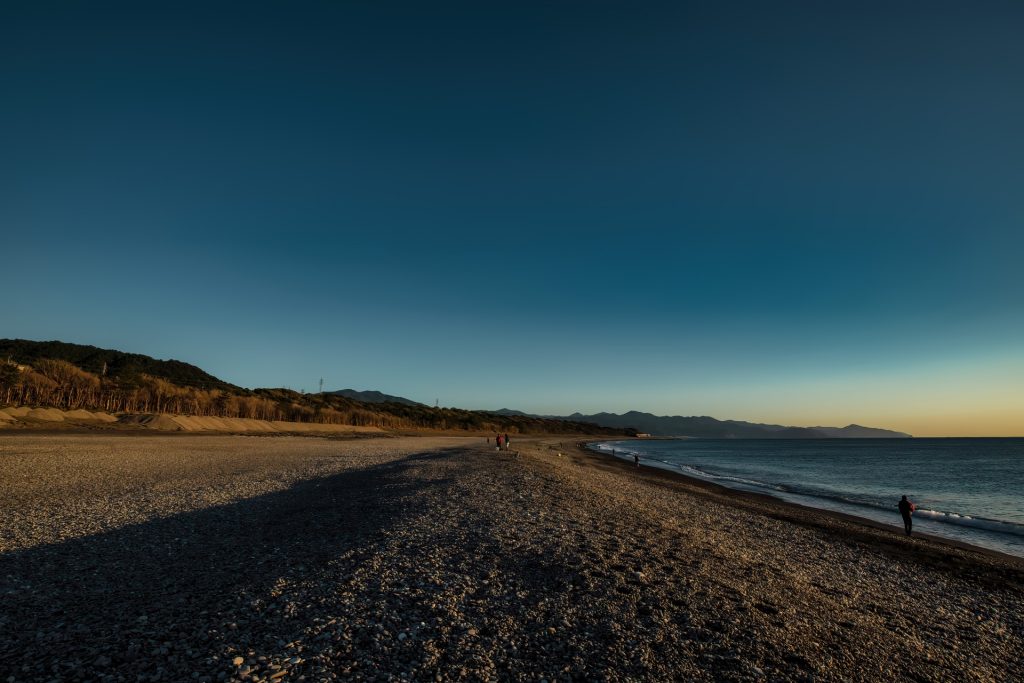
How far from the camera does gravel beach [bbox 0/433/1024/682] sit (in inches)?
287

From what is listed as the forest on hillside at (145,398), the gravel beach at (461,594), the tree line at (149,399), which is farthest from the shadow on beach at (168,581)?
the tree line at (149,399)

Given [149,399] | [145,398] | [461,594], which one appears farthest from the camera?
[149,399]

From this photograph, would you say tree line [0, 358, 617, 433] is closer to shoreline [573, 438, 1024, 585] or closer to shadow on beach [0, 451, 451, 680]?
shadow on beach [0, 451, 451, 680]

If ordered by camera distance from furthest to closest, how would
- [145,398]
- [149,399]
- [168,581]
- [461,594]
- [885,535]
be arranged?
[149,399], [145,398], [885,535], [168,581], [461,594]

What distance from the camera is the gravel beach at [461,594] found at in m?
7.28

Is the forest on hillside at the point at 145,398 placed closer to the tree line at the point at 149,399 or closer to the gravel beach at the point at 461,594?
the tree line at the point at 149,399

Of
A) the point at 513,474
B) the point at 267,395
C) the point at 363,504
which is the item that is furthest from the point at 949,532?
the point at 267,395

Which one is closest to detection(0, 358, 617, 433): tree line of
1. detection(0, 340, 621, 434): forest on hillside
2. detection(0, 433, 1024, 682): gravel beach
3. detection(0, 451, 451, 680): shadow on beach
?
detection(0, 340, 621, 434): forest on hillside

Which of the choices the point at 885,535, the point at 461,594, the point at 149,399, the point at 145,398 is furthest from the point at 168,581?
the point at 149,399

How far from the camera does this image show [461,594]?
9.66 metres

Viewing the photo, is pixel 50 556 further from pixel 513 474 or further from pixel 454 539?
pixel 513 474

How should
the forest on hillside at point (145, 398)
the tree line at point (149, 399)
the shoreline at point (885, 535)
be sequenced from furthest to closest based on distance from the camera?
1. the forest on hillside at point (145, 398)
2. the tree line at point (149, 399)
3. the shoreline at point (885, 535)

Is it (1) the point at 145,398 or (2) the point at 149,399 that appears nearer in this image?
(1) the point at 145,398

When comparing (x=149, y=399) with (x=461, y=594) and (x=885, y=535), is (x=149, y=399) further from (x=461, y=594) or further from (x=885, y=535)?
(x=885, y=535)
